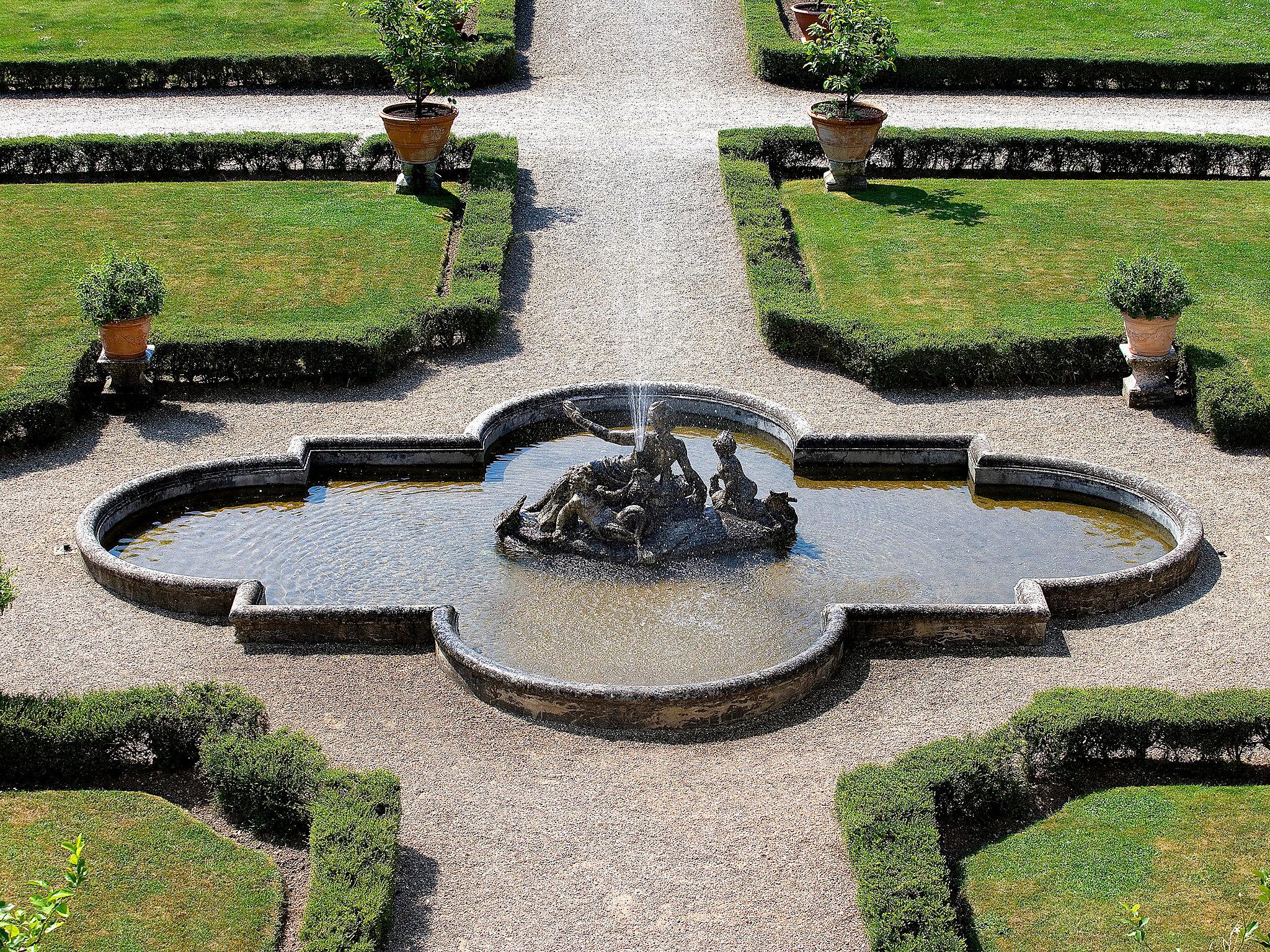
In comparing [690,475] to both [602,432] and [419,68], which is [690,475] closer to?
[602,432]

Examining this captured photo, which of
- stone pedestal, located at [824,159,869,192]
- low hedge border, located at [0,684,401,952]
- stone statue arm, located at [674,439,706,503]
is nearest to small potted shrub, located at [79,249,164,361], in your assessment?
low hedge border, located at [0,684,401,952]

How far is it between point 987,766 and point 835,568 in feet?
14.4

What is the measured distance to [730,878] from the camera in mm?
12258

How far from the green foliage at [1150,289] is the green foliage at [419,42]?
14381 millimetres

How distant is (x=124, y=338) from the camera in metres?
21.4

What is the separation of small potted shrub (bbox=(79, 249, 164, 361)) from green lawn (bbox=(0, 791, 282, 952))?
31.9ft

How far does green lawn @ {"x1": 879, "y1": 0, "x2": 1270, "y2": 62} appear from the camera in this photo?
3791cm

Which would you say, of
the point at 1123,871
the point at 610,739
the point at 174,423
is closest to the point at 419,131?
the point at 174,423

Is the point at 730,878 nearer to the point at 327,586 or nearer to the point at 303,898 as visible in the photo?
the point at 303,898

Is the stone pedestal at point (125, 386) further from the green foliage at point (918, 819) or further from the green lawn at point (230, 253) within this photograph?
the green foliage at point (918, 819)

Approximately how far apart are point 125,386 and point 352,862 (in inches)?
470

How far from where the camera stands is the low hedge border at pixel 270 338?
21.0m

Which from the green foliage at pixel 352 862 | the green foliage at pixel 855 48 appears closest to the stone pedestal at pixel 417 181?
the green foliage at pixel 855 48

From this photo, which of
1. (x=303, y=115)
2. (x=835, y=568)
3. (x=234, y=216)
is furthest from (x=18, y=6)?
(x=835, y=568)
